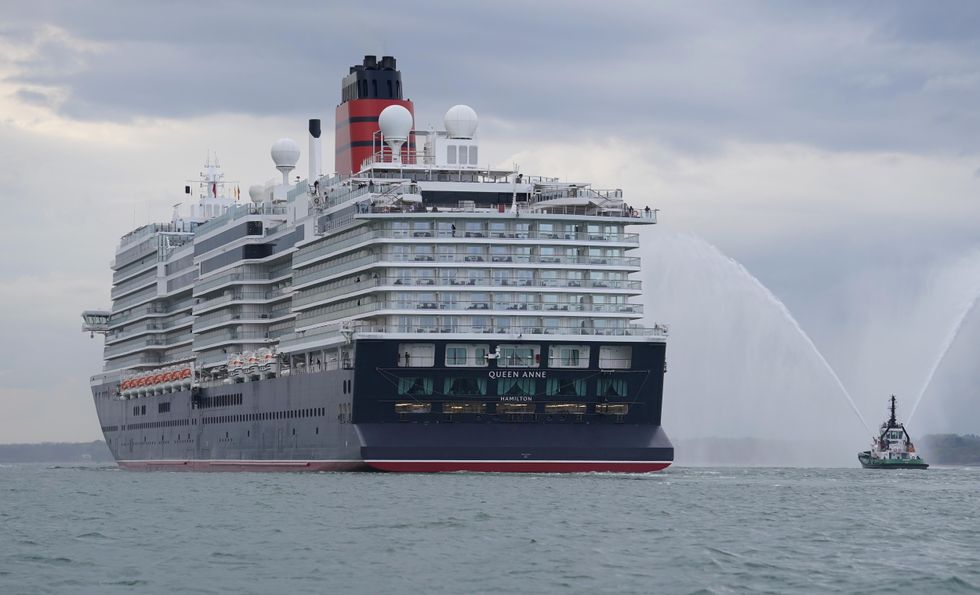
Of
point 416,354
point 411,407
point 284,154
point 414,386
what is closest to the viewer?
point 414,386

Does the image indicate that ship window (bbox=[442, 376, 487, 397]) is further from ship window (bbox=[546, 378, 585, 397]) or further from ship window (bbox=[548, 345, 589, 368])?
ship window (bbox=[548, 345, 589, 368])

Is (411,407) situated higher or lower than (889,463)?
higher

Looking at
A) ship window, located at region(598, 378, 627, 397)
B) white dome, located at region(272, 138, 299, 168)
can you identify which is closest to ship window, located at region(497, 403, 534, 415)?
ship window, located at region(598, 378, 627, 397)

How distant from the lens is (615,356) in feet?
242

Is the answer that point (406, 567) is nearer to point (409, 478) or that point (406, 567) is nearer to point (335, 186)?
point (409, 478)

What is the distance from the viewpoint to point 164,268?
114562 mm

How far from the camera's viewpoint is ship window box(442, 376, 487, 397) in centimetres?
7138

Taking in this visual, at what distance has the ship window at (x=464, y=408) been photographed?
71.4m

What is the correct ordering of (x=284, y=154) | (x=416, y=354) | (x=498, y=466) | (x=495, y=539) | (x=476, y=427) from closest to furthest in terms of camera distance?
(x=495, y=539) < (x=498, y=466) < (x=476, y=427) < (x=416, y=354) < (x=284, y=154)

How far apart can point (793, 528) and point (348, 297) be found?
3655cm

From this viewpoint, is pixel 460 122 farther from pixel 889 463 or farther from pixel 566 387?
pixel 889 463

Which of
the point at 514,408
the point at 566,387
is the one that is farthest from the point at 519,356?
the point at 566,387

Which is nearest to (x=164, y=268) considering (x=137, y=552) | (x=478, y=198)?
(x=478, y=198)

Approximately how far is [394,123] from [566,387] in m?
19.3
